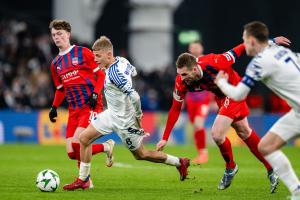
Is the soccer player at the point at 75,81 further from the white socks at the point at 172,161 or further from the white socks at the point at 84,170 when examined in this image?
the white socks at the point at 172,161

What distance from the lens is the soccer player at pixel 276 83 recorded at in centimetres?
976

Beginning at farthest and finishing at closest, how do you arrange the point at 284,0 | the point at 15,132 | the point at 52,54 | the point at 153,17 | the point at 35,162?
the point at 284,0 < the point at 153,17 < the point at 52,54 < the point at 15,132 < the point at 35,162

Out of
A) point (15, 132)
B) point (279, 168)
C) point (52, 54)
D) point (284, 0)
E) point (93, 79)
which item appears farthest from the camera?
point (284, 0)

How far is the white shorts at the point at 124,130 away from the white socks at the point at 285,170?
2277mm

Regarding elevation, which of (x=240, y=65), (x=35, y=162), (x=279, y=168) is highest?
(x=279, y=168)

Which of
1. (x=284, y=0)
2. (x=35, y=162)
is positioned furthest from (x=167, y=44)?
(x=35, y=162)

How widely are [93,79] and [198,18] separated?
22.2 m

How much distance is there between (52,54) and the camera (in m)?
27.3

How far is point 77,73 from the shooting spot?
12.5 m

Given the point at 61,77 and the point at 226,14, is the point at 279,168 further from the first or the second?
the point at 226,14

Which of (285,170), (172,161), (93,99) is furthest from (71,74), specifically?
(285,170)

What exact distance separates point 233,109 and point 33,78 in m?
14.5

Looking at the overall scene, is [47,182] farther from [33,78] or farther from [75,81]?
[33,78]

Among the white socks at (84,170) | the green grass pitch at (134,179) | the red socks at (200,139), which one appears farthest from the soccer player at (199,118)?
the white socks at (84,170)
